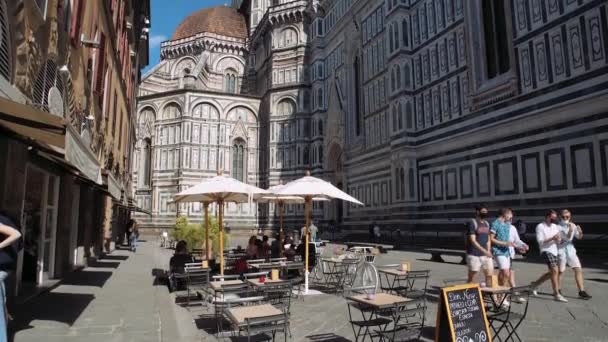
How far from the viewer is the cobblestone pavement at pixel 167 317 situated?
519cm

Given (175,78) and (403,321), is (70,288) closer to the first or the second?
(403,321)

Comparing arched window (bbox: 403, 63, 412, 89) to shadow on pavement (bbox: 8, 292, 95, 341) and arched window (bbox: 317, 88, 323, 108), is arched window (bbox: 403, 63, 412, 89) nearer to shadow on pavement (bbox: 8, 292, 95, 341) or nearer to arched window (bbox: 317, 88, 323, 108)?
arched window (bbox: 317, 88, 323, 108)

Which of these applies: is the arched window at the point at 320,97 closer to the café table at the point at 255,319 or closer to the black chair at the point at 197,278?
the black chair at the point at 197,278

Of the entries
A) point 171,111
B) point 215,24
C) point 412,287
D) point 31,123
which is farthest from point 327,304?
point 215,24

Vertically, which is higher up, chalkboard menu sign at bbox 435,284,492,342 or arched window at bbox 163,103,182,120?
arched window at bbox 163,103,182,120

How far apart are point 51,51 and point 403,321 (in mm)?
7077

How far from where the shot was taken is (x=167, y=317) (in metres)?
6.30

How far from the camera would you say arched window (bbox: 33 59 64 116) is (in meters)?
6.71

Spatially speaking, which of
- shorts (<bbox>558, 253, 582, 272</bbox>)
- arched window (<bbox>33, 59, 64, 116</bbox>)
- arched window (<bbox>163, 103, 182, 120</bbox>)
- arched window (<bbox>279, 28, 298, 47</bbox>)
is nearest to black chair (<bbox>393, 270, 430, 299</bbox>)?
shorts (<bbox>558, 253, 582, 272</bbox>)

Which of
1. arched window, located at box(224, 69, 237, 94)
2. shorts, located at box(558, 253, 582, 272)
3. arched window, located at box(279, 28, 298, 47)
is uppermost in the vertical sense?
arched window, located at box(279, 28, 298, 47)

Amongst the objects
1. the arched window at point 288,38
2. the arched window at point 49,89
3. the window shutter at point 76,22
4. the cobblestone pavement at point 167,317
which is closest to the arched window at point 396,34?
the arched window at point 288,38

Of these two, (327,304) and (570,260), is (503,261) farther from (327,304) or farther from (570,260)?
(327,304)

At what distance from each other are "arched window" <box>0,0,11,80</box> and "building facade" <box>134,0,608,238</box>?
48.6 ft

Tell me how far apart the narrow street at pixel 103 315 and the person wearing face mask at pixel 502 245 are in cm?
462
